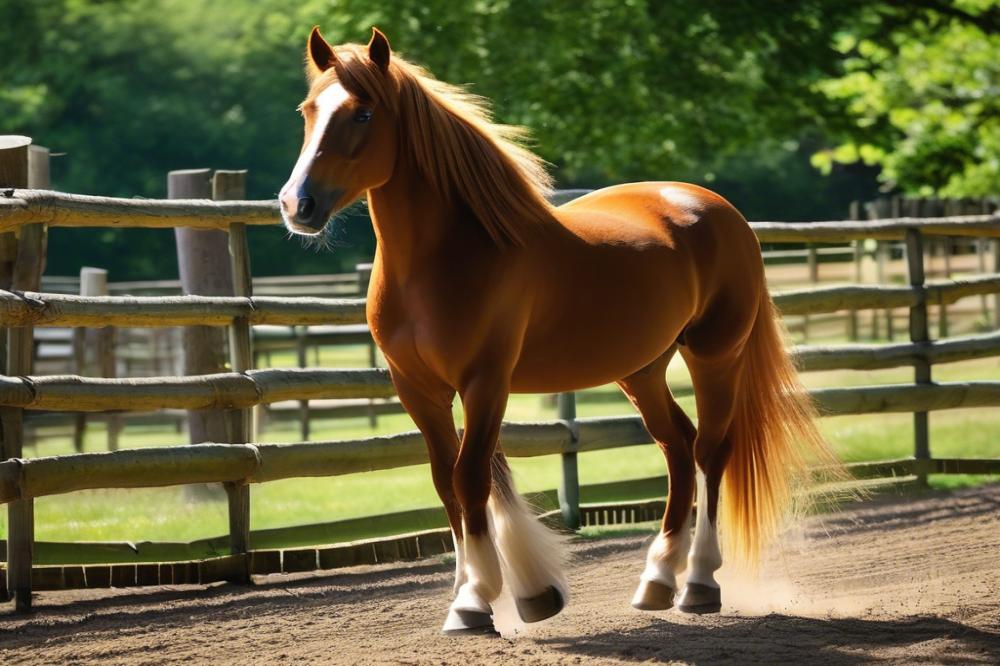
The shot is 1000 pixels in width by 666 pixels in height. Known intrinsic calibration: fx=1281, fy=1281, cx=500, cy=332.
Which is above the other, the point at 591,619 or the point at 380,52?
the point at 380,52

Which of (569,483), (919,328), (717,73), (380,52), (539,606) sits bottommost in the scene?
(539,606)

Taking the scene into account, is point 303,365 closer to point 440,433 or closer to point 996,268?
point 996,268

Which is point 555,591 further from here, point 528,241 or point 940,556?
point 940,556

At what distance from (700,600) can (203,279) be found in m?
3.66

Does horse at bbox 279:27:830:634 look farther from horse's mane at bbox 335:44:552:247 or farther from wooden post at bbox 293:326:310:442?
wooden post at bbox 293:326:310:442

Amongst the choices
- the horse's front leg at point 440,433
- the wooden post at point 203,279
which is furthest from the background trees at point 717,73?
the horse's front leg at point 440,433

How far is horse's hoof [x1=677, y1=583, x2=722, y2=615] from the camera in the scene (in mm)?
4375

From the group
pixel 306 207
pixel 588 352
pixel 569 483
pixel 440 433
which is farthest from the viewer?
pixel 569 483

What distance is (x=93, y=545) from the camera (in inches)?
205

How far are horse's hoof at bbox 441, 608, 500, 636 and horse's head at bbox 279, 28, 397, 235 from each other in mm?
1227

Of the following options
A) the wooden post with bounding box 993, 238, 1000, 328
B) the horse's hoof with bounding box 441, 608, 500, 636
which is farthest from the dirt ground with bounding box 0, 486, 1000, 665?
the wooden post with bounding box 993, 238, 1000, 328

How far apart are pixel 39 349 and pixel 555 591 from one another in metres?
12.5

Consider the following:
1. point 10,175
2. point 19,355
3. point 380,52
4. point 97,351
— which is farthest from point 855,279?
point 380,52

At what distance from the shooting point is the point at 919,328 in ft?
24.4
